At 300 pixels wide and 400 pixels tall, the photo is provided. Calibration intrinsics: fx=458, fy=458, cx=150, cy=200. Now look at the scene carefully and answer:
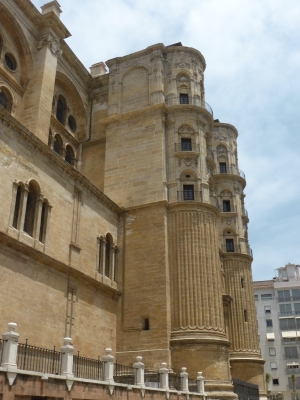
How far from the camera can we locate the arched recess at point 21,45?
25.6m

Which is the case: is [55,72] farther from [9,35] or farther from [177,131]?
[177,131]

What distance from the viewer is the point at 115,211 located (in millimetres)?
26938

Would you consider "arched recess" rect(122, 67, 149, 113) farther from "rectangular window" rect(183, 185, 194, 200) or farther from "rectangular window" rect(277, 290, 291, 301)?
"rectangular window" rect(277, 290, 291, 301)

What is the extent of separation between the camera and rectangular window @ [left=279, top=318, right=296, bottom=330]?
2480 inches

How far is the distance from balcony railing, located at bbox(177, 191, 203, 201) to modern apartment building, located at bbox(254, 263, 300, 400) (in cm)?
4213

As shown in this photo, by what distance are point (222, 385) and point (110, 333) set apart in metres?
6.26

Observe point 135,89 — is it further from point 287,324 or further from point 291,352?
point 291,352

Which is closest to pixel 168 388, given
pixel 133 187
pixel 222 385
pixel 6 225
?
pixel 222 385

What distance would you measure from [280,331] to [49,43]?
5109cm

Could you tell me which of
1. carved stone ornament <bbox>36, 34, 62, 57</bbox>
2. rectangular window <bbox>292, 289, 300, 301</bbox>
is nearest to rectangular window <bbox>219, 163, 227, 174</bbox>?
carved stone ornament <bbox>36, 34, 62, 57</bbox>

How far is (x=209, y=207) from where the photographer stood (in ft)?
89.1

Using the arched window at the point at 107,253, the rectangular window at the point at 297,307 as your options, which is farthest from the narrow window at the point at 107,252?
the rectangular window at the point at 297,307

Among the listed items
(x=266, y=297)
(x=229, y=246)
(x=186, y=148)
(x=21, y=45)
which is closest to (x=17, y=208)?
(x=21, y=45)

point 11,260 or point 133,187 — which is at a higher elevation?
point 133,187
